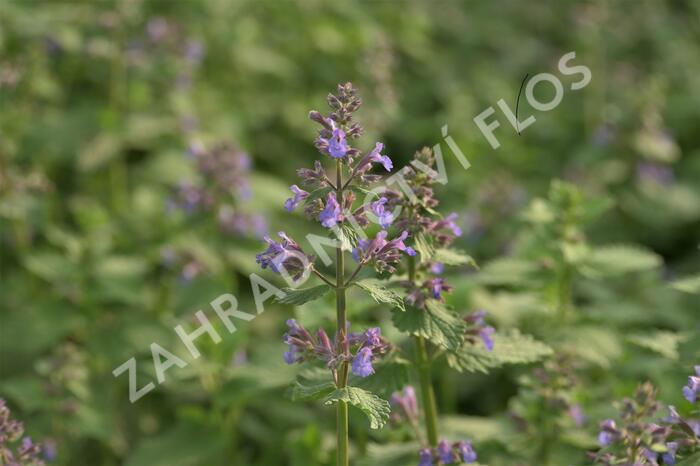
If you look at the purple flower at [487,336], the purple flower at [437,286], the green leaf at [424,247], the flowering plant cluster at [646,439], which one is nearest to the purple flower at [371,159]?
the green leaf at [424,247]

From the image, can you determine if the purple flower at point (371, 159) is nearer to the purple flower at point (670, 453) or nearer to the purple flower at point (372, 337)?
the purple flower at point (372, 337)

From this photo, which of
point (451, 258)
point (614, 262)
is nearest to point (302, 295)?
point (451, 258)

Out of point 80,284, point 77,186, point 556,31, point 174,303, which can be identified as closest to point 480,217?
point 174,303

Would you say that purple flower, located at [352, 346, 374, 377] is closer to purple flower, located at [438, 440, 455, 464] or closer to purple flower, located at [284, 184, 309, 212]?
purple flower, located at [284, 184, 309, 212]

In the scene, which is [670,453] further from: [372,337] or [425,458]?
[372,337]

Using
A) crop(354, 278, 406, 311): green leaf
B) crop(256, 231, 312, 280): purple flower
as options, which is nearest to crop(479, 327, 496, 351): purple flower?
crop(354, 278, 406, 311): green leaf

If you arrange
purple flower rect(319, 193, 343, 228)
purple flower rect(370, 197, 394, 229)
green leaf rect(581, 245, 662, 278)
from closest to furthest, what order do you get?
purple flower rect(319, 193, 343, 228), purple flower rect(370, 197, 394, 229), green leaf rect(581, 245, 662, 278)
